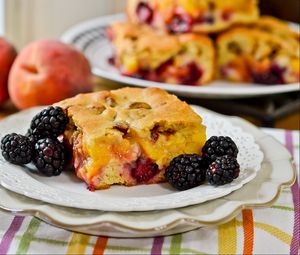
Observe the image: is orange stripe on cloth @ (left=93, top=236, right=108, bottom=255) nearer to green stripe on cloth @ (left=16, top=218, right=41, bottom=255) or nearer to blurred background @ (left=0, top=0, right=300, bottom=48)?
green stripe on cloth @ (left=16, top=218, right=41, bottom=255)

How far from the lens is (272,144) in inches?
52.4

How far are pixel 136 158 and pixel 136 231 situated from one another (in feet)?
0.79

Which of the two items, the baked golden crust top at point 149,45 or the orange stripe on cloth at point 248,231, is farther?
the baked golden crust top at point 149,45

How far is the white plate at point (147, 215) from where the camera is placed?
998 millimetres

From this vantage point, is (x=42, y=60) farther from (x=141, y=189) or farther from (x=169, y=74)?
(x=141, y=189)

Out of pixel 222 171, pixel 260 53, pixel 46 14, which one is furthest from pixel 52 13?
pixel 222 171

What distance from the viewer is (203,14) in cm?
206

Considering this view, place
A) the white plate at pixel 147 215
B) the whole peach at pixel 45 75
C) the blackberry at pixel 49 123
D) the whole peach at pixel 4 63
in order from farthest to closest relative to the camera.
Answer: the whole peach at pixel 4 63 < the whole peach at pixel 45 75 < the blackberry at pixel 49 123 < the white plate at pixel 147 215

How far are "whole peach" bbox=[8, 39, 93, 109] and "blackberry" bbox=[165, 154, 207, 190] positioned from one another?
64 centimetres

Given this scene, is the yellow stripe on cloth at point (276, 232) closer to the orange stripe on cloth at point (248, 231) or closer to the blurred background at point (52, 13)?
the orange stripe on cloth at point (248, 231)

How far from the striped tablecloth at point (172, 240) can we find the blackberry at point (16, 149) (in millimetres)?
106

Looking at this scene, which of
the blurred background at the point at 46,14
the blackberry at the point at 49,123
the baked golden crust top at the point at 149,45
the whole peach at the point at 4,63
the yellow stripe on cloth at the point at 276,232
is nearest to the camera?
the yellow stripe on cloth at the point at 276,232

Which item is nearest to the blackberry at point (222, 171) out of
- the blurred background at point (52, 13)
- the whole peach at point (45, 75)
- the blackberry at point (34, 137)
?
the blackberry at point (34, 137)

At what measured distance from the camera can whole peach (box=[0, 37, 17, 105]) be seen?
6.01ft
